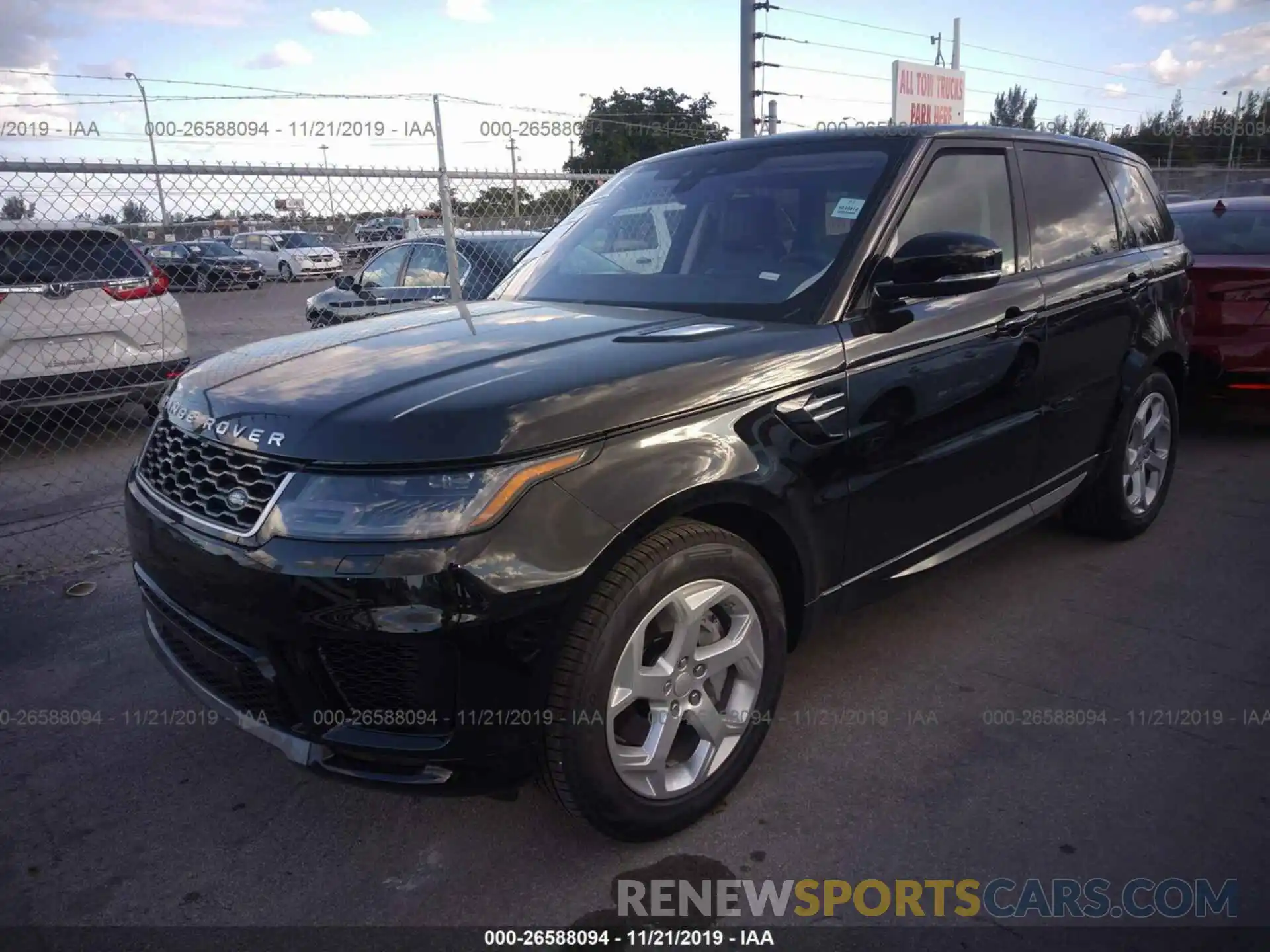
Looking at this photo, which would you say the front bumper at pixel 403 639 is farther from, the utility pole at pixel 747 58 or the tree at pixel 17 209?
the utility pole at pixel 747 58

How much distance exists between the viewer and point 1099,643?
12.1ft

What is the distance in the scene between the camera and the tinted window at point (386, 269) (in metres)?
8.56

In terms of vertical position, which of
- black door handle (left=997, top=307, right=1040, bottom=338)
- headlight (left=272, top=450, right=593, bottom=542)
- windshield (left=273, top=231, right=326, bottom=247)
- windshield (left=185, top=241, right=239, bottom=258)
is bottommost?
headlight (left=272, top=450, right=593, bottom=542)

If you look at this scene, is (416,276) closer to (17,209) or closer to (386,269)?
(386,269)

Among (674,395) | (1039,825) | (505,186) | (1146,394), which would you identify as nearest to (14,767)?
(674,395)

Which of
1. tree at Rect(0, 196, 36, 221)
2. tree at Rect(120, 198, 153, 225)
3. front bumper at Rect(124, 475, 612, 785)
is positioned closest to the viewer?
front bumper at Rect(124, 475, 612, 785)

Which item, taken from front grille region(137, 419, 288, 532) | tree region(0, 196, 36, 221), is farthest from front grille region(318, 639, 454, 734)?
tree region(0, 196, 36, 221)

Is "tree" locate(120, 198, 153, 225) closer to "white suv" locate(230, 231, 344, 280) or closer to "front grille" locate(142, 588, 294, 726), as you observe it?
"white suv" locate(230, 231, 344, 280)

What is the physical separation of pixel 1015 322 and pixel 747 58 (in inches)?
448

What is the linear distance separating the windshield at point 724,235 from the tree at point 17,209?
303 cm

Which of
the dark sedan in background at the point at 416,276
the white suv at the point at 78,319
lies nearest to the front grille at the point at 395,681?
the white suv at the point at 78,319

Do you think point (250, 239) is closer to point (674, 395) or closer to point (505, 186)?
point (505, 186)

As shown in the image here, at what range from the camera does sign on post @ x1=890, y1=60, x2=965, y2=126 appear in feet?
58.3

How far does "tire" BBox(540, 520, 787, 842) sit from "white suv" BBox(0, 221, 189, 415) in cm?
473
